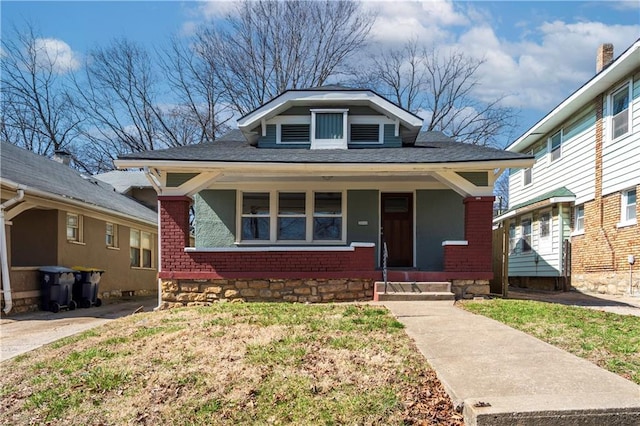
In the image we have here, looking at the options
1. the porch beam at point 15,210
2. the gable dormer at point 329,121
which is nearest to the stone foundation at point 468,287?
the gable dormer at point 329,121

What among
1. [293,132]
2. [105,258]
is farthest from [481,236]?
[105,258]

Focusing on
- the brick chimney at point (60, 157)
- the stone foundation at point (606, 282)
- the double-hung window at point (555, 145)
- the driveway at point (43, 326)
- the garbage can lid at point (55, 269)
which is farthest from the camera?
the brick chimney at point (60, 157)

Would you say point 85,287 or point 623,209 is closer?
point 85,287

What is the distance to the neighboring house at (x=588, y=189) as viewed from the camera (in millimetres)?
12477

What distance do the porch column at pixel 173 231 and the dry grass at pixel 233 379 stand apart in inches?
153

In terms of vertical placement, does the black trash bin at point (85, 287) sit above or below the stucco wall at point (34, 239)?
below

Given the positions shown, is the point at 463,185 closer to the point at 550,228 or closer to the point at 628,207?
the point at 628,207

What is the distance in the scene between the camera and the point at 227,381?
4.35 metres

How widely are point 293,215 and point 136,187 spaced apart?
40.1 feet

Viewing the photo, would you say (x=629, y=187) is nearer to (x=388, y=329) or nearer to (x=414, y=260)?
(x=414, y=260)

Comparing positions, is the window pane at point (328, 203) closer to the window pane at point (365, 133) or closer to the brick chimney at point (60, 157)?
the window pane at point (365, 133)

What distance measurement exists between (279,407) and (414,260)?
30.3ft

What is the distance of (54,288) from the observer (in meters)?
11.7

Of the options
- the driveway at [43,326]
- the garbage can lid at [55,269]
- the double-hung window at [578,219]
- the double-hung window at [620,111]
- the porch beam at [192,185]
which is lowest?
the driveway at [43,326]
